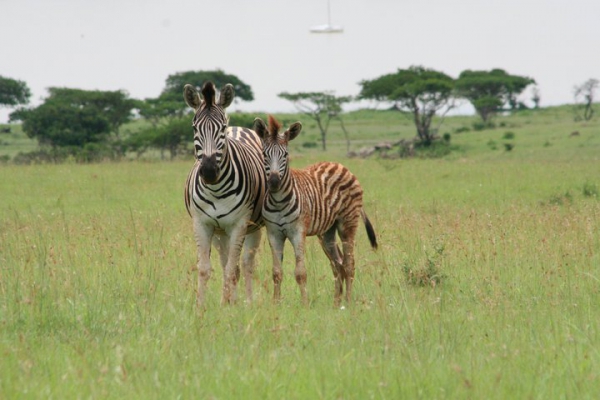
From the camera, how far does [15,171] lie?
2336cm

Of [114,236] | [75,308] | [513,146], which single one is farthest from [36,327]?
[513,146]

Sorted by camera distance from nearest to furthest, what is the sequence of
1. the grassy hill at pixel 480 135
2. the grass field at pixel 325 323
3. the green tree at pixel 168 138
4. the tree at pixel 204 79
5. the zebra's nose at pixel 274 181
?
the grass field at pixel 325 323
the zebra's nose at pixel 274 181
the grassy hill at pixel 480 135
the green tree at pixel 168 138
the tree at pixel 204 79

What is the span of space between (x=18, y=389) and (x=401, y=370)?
2.08 m

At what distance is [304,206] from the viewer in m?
7.59

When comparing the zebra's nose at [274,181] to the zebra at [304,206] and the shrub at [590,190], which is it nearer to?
the zebra at [304,206]

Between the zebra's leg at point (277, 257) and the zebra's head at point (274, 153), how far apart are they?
1.56 ft

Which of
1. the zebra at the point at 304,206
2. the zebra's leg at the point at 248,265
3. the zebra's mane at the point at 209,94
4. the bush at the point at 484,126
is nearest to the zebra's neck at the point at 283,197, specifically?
the zebra at the point at 304,206

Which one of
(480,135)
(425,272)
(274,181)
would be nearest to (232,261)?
(274,181)

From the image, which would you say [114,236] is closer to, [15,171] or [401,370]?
[401,370]

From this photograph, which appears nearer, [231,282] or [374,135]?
[231,282]

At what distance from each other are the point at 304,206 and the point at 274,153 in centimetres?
56

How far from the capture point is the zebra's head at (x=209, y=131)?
23.5 feet

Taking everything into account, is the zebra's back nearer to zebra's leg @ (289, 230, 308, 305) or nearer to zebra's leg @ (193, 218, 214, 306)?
zebra's leg @ (289, 230, 308, 305)

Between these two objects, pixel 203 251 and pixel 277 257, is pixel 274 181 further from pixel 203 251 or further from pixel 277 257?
pixel 203 251
